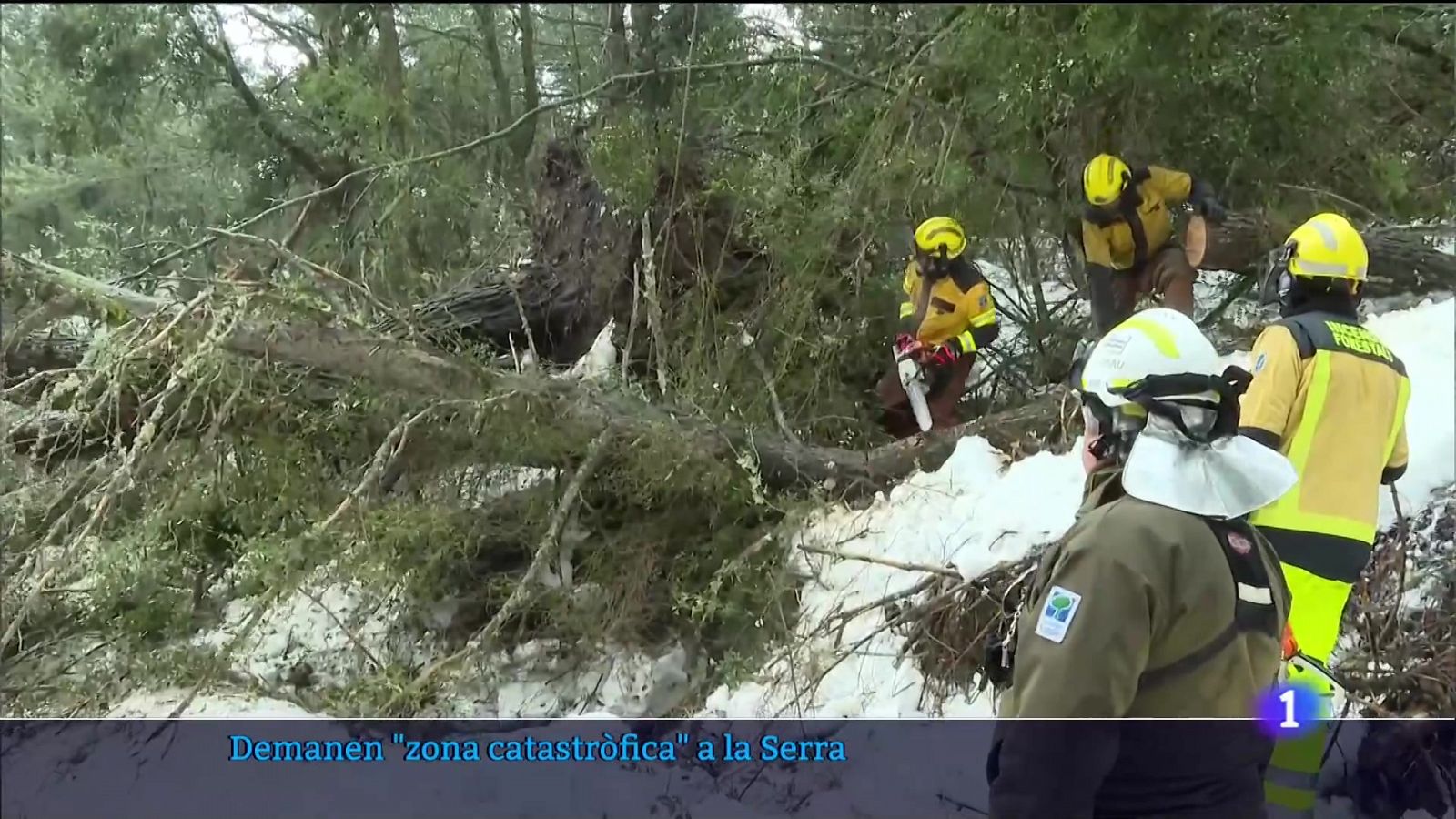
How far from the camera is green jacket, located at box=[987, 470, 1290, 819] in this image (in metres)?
0.96

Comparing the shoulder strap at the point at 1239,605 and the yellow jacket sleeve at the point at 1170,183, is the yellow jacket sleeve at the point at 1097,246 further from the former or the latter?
the shoulder strap at the point at 1239,605

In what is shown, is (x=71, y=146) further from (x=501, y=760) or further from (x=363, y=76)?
(x=501, y=760)

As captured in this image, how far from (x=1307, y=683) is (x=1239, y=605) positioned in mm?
760

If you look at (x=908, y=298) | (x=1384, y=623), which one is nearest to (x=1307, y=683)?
(x=1384, y=623)

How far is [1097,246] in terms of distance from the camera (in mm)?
2984

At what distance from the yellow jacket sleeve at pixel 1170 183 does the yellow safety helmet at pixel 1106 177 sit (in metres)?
0.07

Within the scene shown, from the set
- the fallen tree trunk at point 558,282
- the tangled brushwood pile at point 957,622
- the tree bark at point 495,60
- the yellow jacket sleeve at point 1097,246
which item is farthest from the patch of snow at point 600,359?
the yellow jacket sleeve at point 1097,246

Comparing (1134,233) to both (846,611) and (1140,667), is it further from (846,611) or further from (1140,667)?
(1140,667)

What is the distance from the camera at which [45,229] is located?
2.45m

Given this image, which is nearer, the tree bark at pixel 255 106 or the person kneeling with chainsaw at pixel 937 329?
the tree bark at pixel 255 106

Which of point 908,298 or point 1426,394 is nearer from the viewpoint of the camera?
point 1426,394

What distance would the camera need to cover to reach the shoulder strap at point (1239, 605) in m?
1.01

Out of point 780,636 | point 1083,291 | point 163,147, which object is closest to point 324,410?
point 163,147

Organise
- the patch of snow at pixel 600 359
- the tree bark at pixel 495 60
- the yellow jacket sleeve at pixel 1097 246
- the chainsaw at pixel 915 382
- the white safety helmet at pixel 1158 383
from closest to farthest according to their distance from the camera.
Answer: the white safety helmet at pixel 1158 383
the tree bark at pixel 495 60
the yellow jacket sleeve at pixel 1097 246
the patch of snow at pixel 600 359
the chainsaw at pixel 915 382
